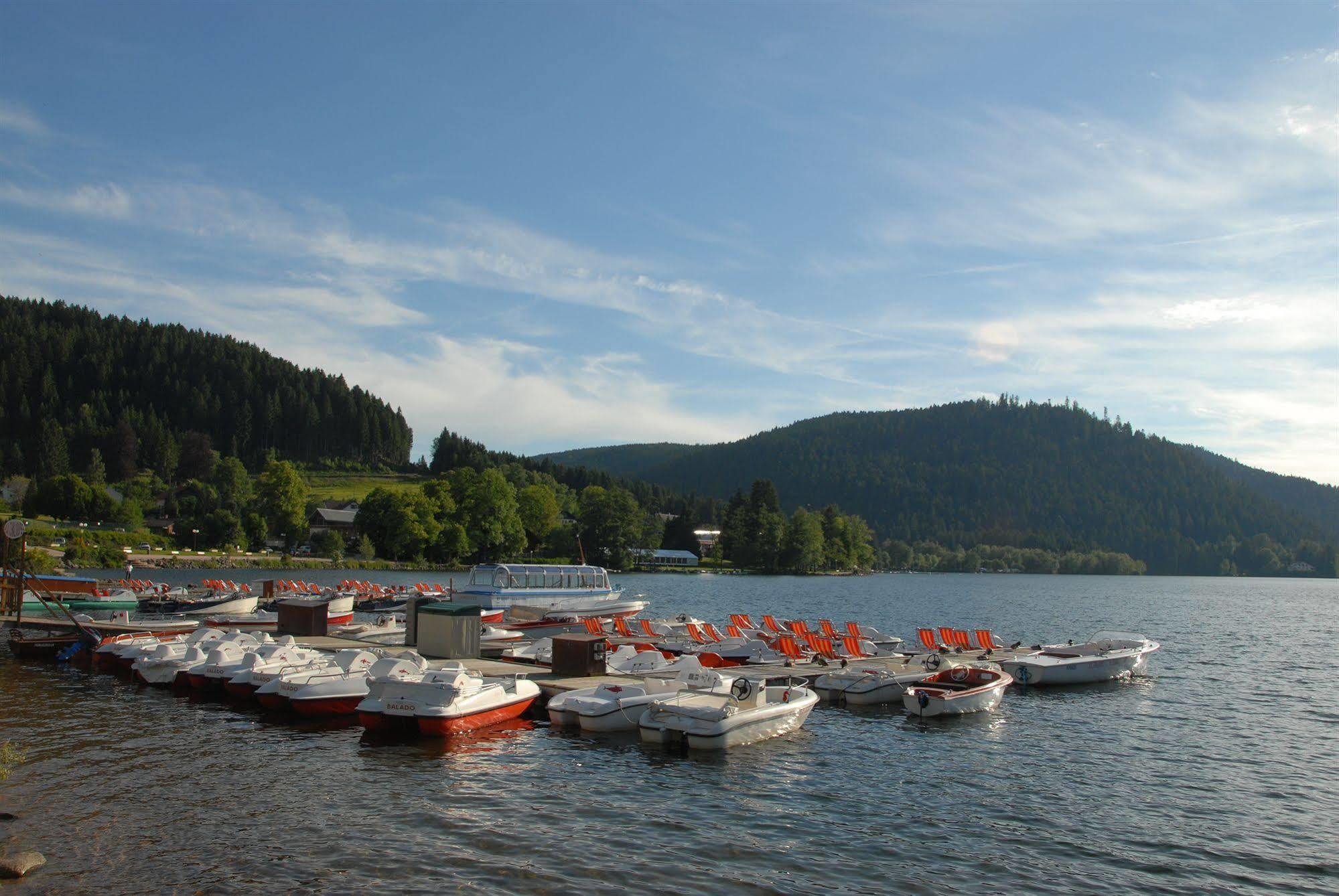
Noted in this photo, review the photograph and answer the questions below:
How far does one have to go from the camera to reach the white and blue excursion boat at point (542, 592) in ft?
165

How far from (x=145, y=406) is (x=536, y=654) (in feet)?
603

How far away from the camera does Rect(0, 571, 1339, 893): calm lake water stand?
13.2 metres

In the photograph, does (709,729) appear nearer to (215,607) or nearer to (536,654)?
(536,654)

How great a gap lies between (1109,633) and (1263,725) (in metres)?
11.2

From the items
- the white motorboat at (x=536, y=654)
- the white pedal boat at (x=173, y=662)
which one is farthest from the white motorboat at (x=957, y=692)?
the white pedal boat at (x=173, y=662)

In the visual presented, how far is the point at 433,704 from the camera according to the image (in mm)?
20844

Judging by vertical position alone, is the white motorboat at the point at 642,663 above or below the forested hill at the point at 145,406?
below

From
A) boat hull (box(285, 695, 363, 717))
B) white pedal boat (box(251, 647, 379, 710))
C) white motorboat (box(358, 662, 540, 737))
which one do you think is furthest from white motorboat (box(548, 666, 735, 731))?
white pedal boat (box(251, 647, 379, 710))

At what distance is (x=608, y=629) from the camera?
44406mm

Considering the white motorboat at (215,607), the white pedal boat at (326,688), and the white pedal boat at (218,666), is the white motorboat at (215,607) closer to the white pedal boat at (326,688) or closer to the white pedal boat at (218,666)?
the white pedal boat at (218,666)

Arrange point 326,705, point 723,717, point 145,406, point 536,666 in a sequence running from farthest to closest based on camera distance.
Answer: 1. point 145,406
2. point 536,666
3. point 326,705
4. point 723,717

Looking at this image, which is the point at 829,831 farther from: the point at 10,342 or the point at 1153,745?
the point at 10,342

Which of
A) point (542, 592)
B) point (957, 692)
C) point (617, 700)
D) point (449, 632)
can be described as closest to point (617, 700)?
point (617, 700)

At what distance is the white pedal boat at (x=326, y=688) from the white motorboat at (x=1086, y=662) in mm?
22238
